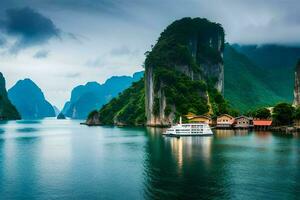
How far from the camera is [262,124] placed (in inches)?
4503

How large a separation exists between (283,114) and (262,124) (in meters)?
7.91

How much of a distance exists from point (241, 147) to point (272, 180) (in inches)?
1058

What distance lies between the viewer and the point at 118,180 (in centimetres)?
3859

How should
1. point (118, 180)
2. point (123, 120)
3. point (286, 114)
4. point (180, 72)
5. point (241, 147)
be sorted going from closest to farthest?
1. point (118, 180)
2. point (241, 147)
3. point (286, 114)
4. point (180, 72)
5. point (123, 120)

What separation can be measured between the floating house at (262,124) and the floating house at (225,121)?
26.7 ft

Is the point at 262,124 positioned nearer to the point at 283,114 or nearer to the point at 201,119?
the point at 283,114

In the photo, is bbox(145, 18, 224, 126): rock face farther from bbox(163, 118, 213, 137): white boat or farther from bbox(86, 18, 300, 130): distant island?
bbox(163, 118, 213, 137): white boat

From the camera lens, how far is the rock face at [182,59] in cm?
13912

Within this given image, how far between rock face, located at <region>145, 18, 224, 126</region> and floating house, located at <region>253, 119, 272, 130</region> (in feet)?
90.6

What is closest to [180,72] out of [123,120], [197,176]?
[123,120]

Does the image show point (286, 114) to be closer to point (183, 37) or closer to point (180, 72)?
point (180, 72)

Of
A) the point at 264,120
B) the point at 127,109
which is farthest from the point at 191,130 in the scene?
the point at 127,109

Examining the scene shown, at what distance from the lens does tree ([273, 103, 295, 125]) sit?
107438 mm

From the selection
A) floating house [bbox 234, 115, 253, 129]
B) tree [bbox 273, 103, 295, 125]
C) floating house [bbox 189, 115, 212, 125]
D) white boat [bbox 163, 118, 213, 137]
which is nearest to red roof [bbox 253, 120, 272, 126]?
tree [bbox 273, 103, 295, 125]
